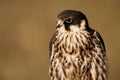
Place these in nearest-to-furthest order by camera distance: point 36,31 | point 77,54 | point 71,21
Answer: point 71,21
point 77,54
point 36,31

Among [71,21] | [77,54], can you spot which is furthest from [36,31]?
[71,21]

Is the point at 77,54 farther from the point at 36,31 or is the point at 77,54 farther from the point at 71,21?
the point at 36,31

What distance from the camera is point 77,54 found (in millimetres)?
10406

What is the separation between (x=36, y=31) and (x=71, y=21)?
5.71 metres

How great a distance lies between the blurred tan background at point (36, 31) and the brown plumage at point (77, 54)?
364cm

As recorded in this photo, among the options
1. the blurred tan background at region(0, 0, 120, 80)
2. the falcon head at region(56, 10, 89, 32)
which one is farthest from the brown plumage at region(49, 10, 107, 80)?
the blurred tan background at region(0, 0, 120, 80)

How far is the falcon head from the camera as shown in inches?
398

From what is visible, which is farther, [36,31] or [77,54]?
[36,31]

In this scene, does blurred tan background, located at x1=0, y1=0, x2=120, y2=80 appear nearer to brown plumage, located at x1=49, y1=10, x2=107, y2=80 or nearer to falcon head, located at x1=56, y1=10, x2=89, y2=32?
brown plumage, located at x1=49, y1=10, x2=107, y2=80

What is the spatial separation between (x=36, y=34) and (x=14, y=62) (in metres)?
1.02

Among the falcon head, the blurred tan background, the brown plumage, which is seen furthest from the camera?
the blurred tan background

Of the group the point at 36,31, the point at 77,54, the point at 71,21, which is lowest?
the point at 36,31

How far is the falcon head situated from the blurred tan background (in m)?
3.83

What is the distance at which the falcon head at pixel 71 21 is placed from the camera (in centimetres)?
1012
